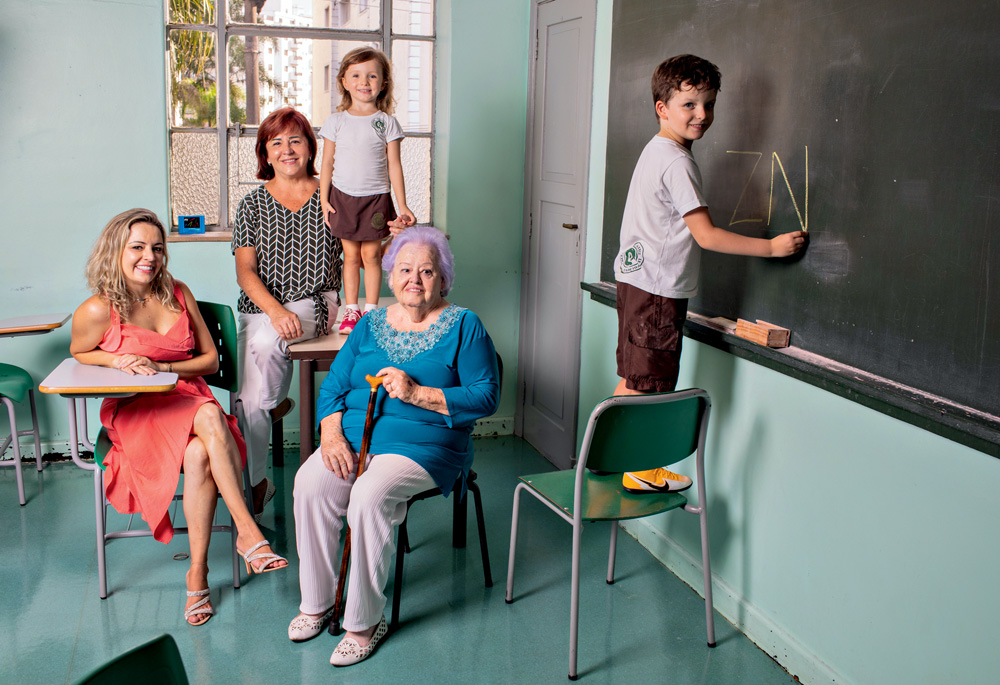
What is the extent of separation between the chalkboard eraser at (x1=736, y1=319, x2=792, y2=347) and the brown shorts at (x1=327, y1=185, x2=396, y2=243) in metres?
1.48

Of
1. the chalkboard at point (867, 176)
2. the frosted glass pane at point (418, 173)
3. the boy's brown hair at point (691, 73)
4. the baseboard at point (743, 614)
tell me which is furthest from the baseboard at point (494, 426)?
the boy's brown hair at point (691, 73)

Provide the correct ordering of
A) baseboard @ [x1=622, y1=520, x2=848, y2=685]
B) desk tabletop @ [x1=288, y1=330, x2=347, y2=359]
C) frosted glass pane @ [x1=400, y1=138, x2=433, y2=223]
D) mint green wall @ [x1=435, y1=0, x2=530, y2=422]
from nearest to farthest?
baseboard @ [x1=622, y1=520, x2=848, y2=685], desk tabletop @ [x1=288, y1=330, x2=347, y2=359], mint green wall @ [x1=435, y1=0, x2=530, y2=422], frosted glass pane @ [x1=400, y1=138, x2=433, y2=223]

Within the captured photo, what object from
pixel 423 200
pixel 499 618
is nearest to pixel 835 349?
pixel 499 618

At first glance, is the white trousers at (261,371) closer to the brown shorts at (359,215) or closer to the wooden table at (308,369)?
the wooden table at (308,369)

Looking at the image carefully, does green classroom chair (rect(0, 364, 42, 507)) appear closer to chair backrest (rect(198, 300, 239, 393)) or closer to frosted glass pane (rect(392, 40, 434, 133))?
chair backrest (rect(198, 300, 239, 393))

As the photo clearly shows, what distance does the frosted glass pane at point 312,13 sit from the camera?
4129 millimetres

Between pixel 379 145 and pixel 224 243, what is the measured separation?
121 cm

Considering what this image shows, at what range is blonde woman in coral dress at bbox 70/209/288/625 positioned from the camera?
9.08ft

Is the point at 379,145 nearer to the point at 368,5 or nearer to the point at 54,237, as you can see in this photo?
the point at 368,5

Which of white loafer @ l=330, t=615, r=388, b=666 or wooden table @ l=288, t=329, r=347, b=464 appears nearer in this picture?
white loafer @ l=330, t=615, r=388, b=666

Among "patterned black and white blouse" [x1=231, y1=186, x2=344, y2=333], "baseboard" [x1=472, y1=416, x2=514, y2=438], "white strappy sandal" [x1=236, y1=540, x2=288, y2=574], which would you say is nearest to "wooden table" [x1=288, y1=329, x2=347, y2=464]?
"patterned black and white blouse" [x1=231, y1=186, x2=344, y2=333]

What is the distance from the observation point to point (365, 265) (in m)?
3.54

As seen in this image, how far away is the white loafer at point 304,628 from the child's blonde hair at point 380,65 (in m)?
1.90

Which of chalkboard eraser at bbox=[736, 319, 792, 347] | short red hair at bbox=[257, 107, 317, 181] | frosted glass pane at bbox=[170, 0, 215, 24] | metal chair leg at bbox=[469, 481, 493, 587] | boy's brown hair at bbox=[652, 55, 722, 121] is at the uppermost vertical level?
frosted glass pane at bbox=[170, 0, 215, 24]
